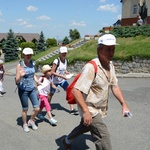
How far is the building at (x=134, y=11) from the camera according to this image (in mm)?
30003

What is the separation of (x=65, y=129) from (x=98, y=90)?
2468 millimetres

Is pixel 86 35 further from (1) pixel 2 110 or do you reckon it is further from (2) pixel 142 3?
(1) pixel 2 110

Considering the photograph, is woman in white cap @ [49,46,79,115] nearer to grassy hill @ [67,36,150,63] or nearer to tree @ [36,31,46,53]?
grassy hill @ [67,36,150,63]

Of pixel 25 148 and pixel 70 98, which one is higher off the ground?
pixel 70 98

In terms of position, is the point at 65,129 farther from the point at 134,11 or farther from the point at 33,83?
the point at 134,11

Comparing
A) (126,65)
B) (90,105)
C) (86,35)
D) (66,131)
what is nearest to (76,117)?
(66,131)

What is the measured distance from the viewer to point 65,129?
5.52m

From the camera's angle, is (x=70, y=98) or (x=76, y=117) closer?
(x=70, y=98)

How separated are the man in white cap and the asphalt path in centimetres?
126

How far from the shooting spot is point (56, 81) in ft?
22.1

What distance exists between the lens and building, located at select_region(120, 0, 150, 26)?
3000 centimetres

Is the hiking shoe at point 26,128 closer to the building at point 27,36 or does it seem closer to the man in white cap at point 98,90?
the man in white cap at point 98,90

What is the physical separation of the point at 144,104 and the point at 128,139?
9.89 feet

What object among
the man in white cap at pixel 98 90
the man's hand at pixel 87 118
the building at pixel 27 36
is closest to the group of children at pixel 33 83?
the man in white cap at pixel 98 90
